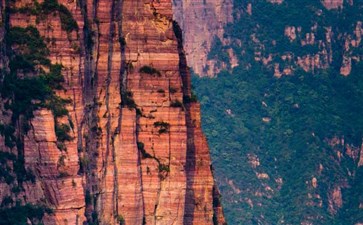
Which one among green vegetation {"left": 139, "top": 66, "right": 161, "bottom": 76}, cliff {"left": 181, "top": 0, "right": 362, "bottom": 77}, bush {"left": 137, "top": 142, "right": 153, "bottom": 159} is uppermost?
green vegetation {"left": 139, "top": 66, "right": 161, "bottom": 76}

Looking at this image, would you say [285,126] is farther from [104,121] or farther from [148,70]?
[104,121]

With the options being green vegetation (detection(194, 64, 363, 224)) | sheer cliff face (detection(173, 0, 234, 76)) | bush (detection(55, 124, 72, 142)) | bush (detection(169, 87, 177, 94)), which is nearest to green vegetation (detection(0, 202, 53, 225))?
bush (detection(55, 124, 72, 142))

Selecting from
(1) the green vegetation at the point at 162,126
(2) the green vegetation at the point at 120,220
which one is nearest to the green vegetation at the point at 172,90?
(1) the green vegetation at the point at 162,126

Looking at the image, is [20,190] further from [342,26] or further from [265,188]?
[342,26]

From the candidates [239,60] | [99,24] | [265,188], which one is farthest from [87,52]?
[239,60]

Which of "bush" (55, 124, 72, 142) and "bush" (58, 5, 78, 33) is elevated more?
"bush" (58, 5, 78, 33)

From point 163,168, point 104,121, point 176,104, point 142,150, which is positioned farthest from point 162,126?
point 104,121

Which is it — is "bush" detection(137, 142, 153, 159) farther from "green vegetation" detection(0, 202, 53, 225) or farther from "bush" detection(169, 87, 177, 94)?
"green vegetation" detection(0, 202, 53, 225)

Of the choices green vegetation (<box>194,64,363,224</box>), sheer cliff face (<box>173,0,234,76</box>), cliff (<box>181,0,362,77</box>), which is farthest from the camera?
cliff (<box>181,0,362,77</box>)
